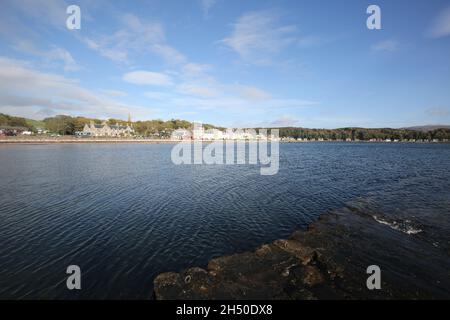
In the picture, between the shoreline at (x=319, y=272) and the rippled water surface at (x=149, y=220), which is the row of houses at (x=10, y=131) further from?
the shoreline at (x=319, y=272)

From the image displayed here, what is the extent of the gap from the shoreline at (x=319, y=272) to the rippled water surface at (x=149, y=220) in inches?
53.3

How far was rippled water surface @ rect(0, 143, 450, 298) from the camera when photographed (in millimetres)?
11031

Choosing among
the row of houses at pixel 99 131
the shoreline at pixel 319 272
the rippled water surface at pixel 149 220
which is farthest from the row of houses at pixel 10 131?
the shoreline at pixel 319 272

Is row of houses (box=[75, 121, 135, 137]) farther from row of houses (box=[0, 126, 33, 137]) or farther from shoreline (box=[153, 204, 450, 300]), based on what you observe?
shoreline (box=[153, 204, 450, 300])

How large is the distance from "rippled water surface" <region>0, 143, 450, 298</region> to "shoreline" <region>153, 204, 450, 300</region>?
1.35 metres

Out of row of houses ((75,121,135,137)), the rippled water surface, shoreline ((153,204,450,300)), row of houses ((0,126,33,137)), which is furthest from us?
row of houses ((75,121,135,137))

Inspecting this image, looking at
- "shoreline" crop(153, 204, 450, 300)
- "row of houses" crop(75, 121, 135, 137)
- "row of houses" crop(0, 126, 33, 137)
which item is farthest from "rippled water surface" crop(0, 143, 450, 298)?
"row of houses" crop(75, 121, 135, 137)

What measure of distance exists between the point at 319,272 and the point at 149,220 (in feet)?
40.4

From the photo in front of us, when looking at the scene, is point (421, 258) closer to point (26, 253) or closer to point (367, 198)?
point (367, 198)

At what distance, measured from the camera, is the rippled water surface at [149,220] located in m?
11.0

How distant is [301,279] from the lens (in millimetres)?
9969

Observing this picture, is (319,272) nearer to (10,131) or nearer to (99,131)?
(10,131)
